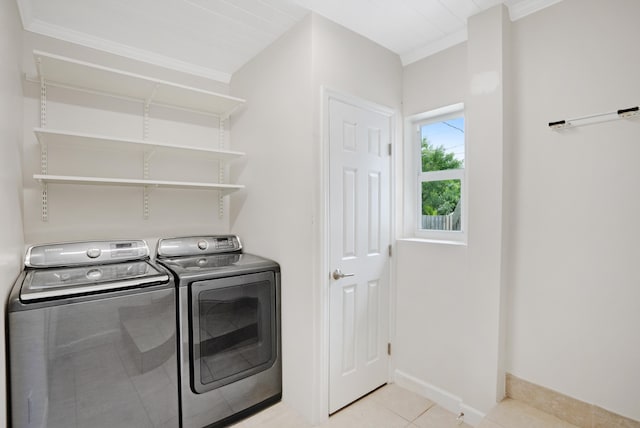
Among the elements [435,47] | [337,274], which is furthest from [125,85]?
[435,47]

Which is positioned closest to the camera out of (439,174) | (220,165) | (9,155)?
(9,155)

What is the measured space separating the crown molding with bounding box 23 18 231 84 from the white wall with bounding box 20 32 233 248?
0.04 m

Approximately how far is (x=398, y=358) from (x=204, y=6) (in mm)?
2714

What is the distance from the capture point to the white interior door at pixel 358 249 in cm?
207

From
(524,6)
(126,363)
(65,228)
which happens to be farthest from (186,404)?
(524,6)

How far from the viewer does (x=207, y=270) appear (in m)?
1.92

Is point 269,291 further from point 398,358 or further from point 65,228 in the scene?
point 65,228

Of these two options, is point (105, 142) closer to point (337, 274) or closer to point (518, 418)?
point (337, 274)

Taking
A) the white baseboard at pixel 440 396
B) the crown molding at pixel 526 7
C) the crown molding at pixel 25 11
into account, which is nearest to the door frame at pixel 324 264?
the white baseboard at pixel 440 396

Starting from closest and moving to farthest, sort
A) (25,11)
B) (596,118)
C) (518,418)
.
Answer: (596,118), (518,418), (25,11)

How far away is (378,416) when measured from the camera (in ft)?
6.72

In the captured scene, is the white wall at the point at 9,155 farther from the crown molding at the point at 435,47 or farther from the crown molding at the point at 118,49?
the crown molding at the point at 435,47

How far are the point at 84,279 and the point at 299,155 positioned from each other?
1.36 meters

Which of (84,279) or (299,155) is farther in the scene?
(299,155)
